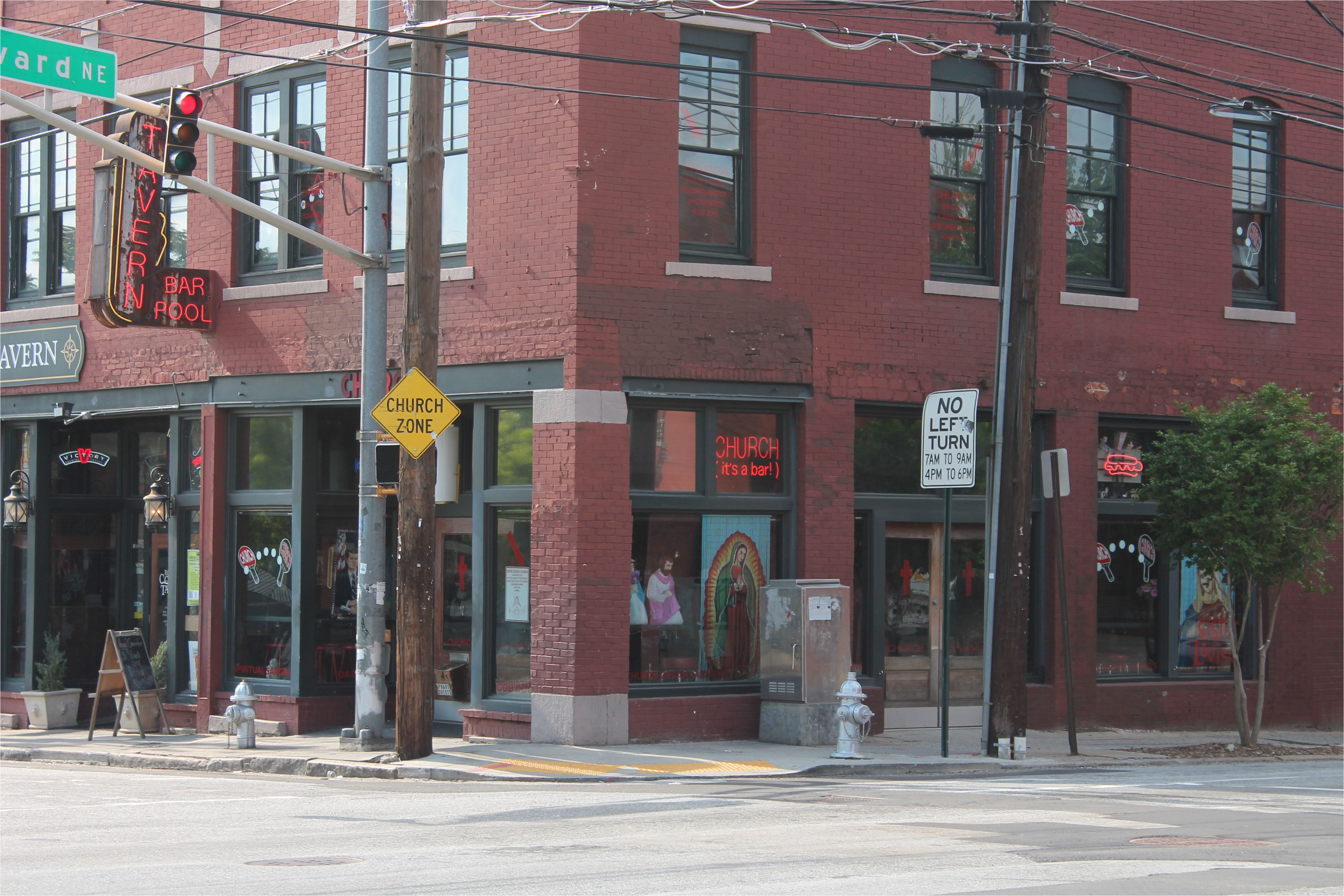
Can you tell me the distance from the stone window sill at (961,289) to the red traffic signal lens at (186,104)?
27.4ft

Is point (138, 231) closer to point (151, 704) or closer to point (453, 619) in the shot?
point (151, 704)

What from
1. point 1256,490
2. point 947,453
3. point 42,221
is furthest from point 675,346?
point 42,221

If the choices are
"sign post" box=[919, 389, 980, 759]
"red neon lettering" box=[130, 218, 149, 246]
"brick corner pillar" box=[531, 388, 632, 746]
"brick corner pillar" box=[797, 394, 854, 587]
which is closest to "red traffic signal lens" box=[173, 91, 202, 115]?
"brick corner pillar" box=[531, 388, 632, 746]

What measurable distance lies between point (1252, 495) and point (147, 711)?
43.3 feet

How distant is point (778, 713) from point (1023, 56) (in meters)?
7.16

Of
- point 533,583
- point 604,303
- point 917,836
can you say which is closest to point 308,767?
point 533,583

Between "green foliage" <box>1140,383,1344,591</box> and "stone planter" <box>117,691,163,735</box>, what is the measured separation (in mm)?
12152

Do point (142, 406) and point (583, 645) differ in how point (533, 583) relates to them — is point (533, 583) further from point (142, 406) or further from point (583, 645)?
point (142, 406)

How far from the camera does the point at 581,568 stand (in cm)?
1516

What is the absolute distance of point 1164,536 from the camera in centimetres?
1736

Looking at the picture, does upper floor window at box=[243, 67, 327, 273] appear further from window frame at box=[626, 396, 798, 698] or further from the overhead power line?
the overhead power line

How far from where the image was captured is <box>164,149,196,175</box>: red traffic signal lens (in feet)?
40.1

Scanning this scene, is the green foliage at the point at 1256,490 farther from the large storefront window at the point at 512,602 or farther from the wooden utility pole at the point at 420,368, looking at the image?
the wooden utility pole at the point at 420,368

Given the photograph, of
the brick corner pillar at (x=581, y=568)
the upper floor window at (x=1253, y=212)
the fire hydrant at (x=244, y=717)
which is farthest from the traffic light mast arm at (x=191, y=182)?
the upper floor window at (x=1253, y=212)
